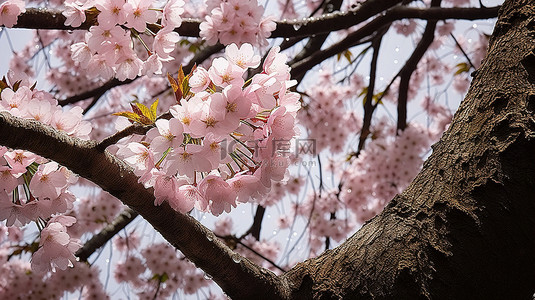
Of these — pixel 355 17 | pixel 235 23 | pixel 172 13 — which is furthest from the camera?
pixel 355 17

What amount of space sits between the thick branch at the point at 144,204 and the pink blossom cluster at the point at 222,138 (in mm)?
33

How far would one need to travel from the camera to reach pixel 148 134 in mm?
907

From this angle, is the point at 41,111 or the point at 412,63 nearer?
the point at 41,111

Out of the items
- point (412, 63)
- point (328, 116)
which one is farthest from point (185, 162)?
point (328, 116)

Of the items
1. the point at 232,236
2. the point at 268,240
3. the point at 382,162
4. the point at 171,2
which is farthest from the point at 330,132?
the point at 171,2

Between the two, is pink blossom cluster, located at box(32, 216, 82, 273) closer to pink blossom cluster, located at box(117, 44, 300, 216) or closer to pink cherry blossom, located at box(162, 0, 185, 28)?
pink blossom cluster, located at box(117, 44, 300, 216)

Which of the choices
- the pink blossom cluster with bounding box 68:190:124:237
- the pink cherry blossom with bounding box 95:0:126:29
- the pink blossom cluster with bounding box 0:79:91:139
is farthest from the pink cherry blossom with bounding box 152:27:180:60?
the pink blossom cluster with bounding box 68:190:124:237

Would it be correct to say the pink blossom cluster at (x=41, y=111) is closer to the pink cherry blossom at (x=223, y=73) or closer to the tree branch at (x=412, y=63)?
the pink cherry blossom at (x=223, y=73)

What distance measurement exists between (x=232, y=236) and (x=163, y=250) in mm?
873

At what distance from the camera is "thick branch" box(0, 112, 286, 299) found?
891 mm

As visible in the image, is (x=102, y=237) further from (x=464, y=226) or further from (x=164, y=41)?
(x=464, y=226)

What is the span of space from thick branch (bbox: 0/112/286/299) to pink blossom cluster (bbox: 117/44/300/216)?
33 millimetres

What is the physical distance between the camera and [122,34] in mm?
1333

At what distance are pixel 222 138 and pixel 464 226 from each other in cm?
53
